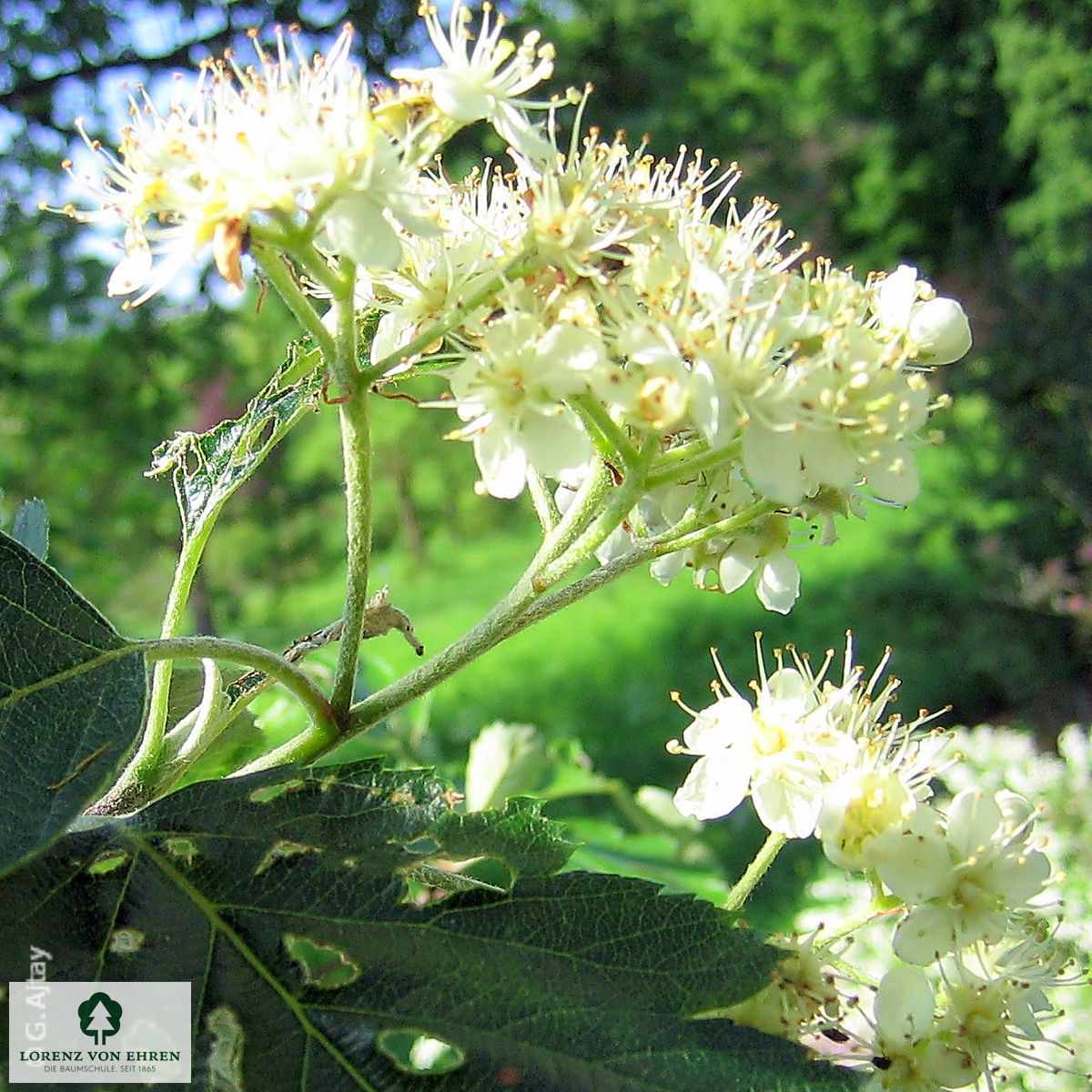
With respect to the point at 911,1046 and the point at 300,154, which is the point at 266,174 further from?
the point at 911,1046

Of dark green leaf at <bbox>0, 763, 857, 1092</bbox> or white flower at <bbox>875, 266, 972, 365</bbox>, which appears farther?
white flower at <bbox>875, 266, 972, 365</bbox>

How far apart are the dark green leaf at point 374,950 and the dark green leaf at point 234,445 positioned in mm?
251

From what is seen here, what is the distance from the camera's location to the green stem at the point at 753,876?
65 cm

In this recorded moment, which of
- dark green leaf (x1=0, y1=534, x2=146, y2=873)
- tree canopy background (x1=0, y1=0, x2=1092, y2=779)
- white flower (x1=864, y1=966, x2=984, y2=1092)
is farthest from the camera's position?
tree canopy background (x1=0, y1=0, x2=1092, y2=779)

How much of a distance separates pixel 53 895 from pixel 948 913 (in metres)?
0.47

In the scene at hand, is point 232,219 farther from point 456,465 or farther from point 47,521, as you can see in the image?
point 456,465

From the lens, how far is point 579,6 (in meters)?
4.72

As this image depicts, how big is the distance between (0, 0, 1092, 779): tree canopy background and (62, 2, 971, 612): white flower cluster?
1.39 feet

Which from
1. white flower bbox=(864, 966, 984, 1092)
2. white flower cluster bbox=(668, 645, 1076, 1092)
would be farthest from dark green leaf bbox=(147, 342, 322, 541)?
white flower bbox=(864, 966, 984, 1092)

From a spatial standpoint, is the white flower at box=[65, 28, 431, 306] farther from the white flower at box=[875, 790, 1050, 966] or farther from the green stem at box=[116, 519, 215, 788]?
the white flower at box=[875, 790, 1050, 966]

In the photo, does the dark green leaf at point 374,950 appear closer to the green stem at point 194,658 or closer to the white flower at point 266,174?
the green stem at point 194,658

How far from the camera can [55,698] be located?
0.56m

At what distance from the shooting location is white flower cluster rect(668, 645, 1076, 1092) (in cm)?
61

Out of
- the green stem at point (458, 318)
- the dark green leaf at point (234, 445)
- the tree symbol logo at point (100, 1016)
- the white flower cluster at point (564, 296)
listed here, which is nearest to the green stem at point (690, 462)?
the white flower cluster at point (564, 296)
